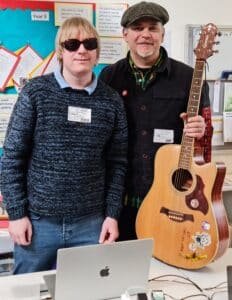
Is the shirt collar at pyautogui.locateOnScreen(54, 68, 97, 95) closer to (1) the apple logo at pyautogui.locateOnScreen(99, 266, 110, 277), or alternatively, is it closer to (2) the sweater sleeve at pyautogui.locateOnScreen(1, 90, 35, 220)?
(2) the sweater sleeve at pyautogui.locateOnScreen(1, 90, 35, 220)

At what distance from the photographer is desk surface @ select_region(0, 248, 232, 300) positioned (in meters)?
1.46

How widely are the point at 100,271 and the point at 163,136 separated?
0.80 meters

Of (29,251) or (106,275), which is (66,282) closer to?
(106,275)

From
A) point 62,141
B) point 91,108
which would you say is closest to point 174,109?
point 91,108

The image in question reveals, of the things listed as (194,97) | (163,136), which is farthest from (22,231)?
(194,97)

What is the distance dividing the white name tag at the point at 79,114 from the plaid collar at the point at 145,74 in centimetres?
39

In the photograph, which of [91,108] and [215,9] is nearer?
[91,108]

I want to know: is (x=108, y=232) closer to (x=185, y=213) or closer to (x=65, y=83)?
(x=185, y=213)

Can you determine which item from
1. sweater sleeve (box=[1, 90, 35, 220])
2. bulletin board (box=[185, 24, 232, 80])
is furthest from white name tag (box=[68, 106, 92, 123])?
bulletin board (box=[185, 24, 232, 80])

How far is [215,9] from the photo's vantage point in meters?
2.82

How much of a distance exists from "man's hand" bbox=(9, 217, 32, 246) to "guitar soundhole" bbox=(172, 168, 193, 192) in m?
0.61

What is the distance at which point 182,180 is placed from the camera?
1.78 metres

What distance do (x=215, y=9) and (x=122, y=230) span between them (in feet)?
5.31

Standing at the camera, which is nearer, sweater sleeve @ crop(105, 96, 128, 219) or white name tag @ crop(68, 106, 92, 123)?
white name tag @ crop(68, 106, 92, 123)
